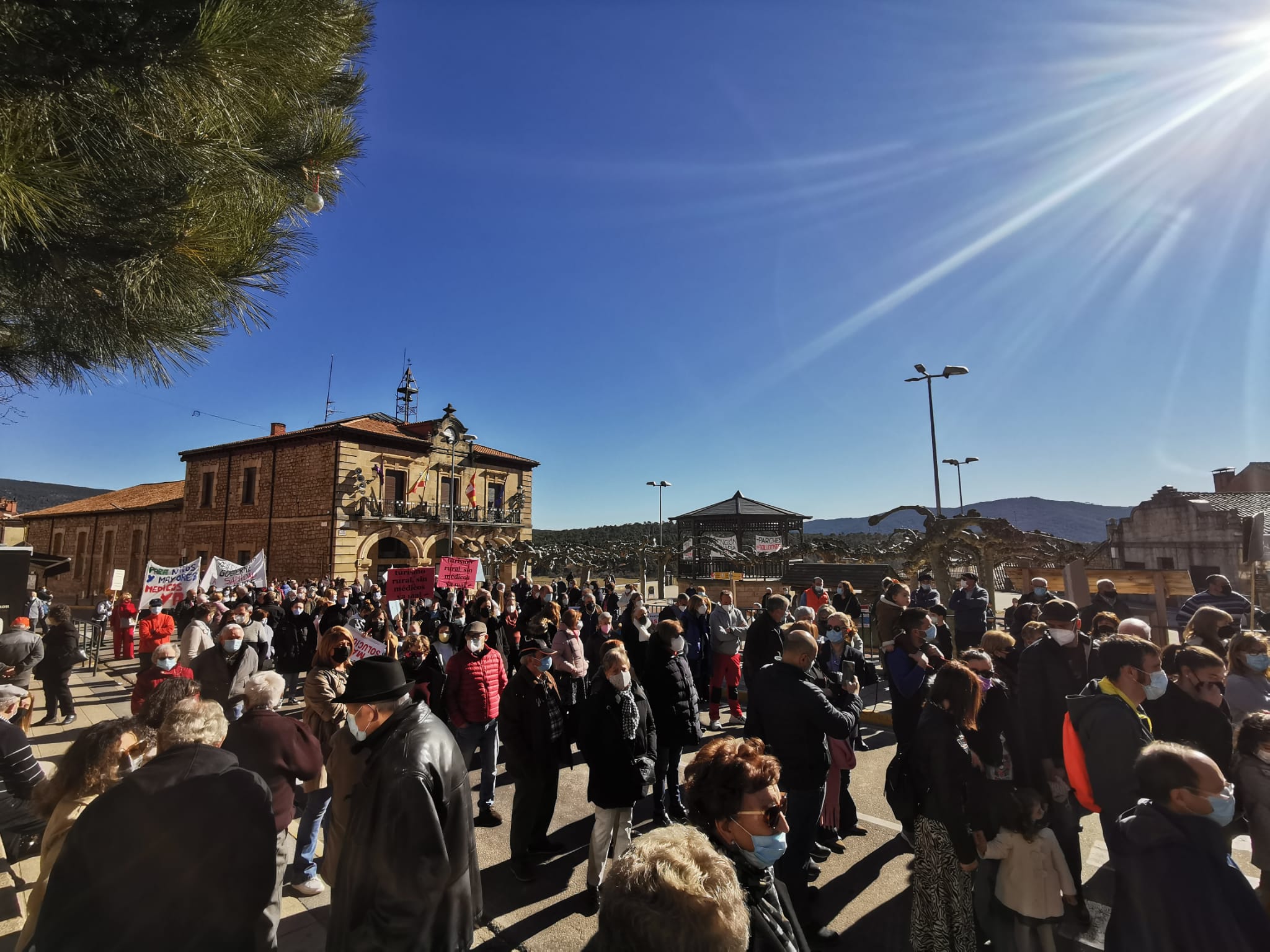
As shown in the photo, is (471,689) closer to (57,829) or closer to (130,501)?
(57,829)

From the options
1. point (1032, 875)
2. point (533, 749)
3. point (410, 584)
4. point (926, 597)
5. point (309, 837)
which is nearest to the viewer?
point (1032, 875)

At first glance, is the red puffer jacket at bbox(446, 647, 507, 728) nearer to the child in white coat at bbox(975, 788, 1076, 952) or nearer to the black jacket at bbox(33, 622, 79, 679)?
the child in white coat at bbox(975, 788, 1076, 952)

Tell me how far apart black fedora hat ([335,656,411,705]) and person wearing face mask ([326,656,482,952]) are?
0.59 feet

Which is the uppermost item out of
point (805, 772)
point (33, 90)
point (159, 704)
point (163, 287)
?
point (33, 90)

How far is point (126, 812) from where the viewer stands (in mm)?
2178

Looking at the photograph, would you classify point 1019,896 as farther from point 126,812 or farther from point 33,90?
point 33,90

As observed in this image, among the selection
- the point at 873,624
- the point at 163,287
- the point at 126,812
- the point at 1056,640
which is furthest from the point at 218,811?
the point at 873,624

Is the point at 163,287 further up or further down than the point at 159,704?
further up

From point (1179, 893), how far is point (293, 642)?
12.4 meters

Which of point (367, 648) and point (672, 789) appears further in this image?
point (367, 648)

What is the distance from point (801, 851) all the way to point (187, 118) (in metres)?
5.56

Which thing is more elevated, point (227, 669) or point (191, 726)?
point (191, 726)

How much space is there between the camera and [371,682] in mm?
2781

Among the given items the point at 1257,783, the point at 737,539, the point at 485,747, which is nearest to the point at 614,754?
the point at 485,747
